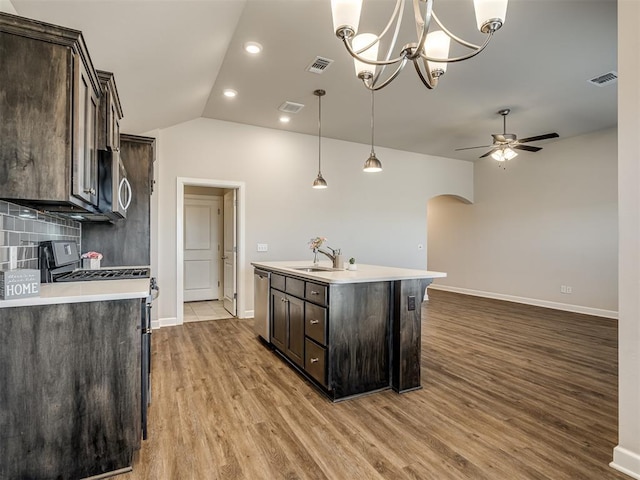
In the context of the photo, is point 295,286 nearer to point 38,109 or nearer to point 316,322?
point 316,322

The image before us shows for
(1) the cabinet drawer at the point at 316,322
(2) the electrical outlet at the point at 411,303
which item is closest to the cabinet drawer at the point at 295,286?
(1) the cabinet drawer at the point at 316,322

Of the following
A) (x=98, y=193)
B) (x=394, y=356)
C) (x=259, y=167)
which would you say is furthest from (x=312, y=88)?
(x=394, y=356)

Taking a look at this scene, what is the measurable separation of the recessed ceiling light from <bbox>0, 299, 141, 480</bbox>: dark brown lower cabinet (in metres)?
2.55

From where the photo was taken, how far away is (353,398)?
2.66 metres

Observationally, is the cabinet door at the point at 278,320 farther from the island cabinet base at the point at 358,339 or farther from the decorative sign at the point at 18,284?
the decorative sign at the point at 18,284

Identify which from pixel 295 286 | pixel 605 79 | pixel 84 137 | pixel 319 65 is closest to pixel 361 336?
pixel 295 286

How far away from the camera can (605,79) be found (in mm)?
3852

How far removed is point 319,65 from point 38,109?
103 inches

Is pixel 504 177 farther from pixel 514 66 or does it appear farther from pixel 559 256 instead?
pixel 514 66

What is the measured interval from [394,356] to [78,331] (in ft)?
7.12

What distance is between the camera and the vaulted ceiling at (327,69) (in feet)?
8.25

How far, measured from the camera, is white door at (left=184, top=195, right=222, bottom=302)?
6668 millimetres
